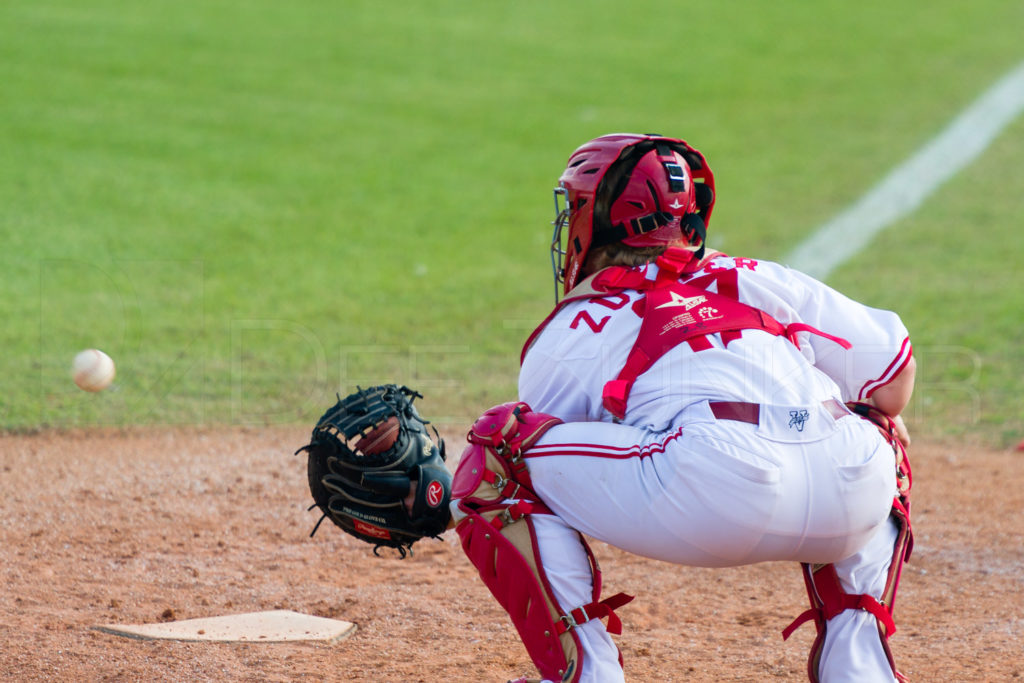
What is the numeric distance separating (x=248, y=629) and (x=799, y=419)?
2.10 m

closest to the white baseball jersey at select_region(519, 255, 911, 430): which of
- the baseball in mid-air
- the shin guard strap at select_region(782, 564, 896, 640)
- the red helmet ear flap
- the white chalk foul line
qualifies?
the red helmet ear flap

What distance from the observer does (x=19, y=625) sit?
3.66 m

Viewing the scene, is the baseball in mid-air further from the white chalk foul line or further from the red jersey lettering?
the white chalk foul line

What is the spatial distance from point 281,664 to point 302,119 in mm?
9680

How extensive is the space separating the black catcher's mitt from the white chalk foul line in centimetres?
687

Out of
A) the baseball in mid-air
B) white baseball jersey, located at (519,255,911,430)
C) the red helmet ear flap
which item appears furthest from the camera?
the baseball in mid-air

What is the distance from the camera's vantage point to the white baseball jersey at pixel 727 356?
2.72 meters

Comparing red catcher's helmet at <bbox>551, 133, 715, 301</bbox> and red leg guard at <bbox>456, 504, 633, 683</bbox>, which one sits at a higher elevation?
red catcher's helmet at <bbox>551, 133, 715, 301</bbox>

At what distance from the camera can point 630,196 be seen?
2.97 meters

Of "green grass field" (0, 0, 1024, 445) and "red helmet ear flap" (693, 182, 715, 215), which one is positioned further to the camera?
"green grass field" (0, 0, 1024, 445)

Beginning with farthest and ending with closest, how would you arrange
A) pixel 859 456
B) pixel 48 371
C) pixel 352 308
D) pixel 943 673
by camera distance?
pixel 352 308 → pixel 48 371 → pixel 943 673 → pixel 859 456

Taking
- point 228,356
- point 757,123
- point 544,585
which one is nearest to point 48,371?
point 228,356

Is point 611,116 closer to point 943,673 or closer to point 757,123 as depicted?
point 757,123

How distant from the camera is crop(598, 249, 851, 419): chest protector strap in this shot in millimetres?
2746
